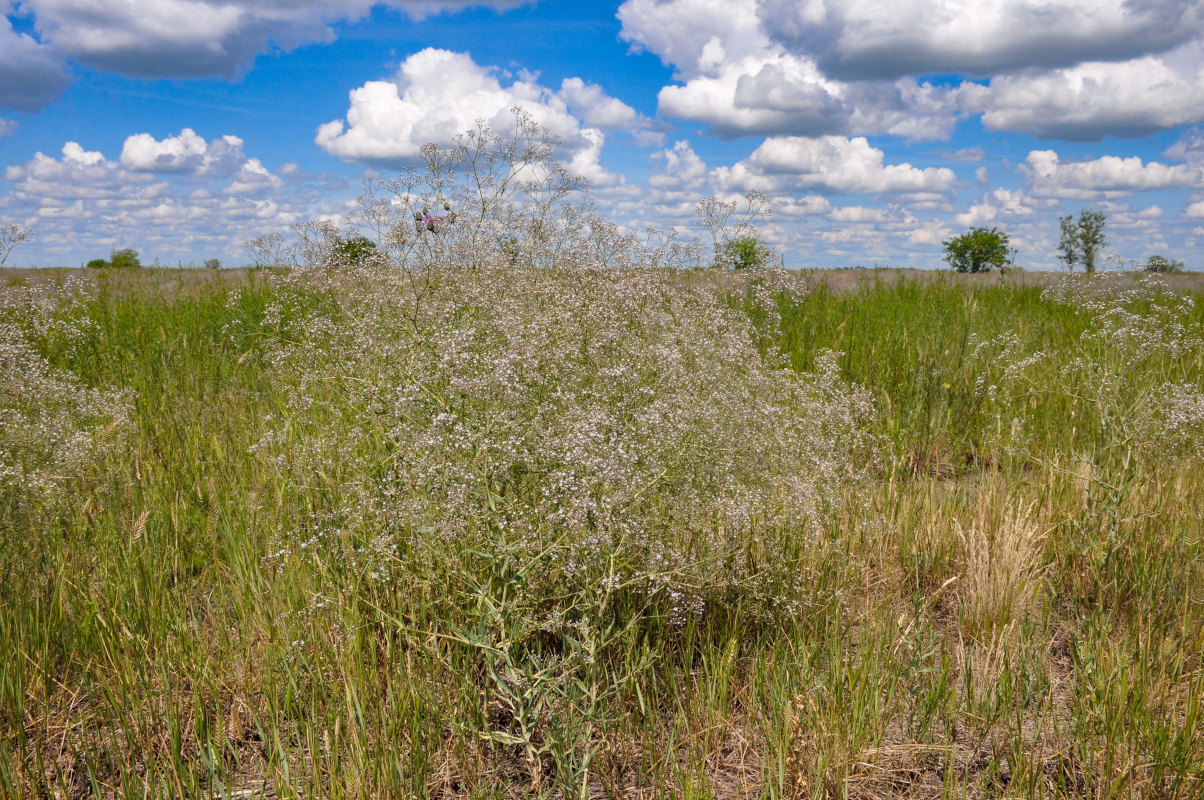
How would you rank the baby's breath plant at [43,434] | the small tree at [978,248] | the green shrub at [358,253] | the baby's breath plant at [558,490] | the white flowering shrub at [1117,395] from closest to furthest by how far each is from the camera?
the baby's breath plant at [558,490] → the baby's breath plant at [43,434] → the white flowering shrub at [1117,395] → the green shrub at [358,253] → the small tree at [978,248]

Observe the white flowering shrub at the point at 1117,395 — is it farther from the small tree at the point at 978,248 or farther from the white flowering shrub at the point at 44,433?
the small tree at the point at 978,248

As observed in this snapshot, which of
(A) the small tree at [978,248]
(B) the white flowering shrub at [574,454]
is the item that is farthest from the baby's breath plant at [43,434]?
(A) the small tree at [978,248]

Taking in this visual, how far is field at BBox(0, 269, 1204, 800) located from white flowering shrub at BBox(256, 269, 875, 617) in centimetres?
2

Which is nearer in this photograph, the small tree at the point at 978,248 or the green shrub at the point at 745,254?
the green shrub at the point at 745,254

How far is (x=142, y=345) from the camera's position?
7.40 meters

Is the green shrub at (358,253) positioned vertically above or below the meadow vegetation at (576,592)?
above

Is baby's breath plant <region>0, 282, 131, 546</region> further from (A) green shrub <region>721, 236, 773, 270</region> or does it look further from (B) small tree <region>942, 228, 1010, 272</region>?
(B) small tree <region>942, 228, 1010, 272</region>

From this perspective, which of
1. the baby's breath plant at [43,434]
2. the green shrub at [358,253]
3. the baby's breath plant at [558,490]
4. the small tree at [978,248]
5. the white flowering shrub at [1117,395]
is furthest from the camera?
the small tree at [978,248]

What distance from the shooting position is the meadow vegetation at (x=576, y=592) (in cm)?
224

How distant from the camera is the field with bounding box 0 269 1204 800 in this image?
7.36ft

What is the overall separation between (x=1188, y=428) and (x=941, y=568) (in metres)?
2.07

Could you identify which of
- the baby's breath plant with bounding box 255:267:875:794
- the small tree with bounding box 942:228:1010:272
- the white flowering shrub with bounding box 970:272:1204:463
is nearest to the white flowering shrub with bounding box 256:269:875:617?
the baby's breath plant with bounding box 255:267:875:794

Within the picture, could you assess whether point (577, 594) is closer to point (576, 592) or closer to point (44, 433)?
point (576, 592)

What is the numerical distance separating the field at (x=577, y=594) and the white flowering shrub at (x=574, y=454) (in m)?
0.02
